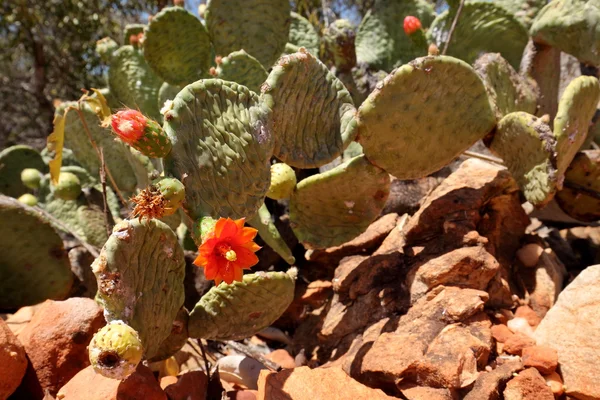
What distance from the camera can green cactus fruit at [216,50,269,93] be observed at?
8.17 ft

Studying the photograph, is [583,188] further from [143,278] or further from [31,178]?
[31,178]

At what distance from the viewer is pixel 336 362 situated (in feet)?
6.61

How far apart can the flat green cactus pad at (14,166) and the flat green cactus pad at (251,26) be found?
165 cm

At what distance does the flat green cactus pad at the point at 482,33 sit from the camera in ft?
9.75

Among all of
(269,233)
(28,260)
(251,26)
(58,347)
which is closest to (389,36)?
(251,26)

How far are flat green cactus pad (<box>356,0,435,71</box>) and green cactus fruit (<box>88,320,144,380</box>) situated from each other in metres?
2.54

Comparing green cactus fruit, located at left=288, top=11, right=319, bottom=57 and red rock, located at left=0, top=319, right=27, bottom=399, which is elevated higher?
green cactus fruit, located at left=288, top=11, right=319, bottom=57

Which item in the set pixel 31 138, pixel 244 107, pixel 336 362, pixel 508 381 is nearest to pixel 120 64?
pixel 244 107

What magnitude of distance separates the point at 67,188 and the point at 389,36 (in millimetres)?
2225

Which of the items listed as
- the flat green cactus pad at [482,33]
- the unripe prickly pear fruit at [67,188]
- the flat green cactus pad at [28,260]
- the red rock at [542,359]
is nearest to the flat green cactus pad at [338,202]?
the red rock at [542,359]

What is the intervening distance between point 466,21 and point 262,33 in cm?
122

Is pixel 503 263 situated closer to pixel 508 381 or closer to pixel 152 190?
pixel 508 381

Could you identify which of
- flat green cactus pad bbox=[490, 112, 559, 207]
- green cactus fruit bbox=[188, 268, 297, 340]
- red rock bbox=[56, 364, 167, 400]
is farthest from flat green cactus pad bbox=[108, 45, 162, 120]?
flat green cactus pad bbox=[490, 112, 559, 207]

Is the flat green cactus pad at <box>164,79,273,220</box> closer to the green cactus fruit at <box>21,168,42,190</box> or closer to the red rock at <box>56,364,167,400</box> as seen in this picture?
the red rock at <box>56,364,167,400</box>
